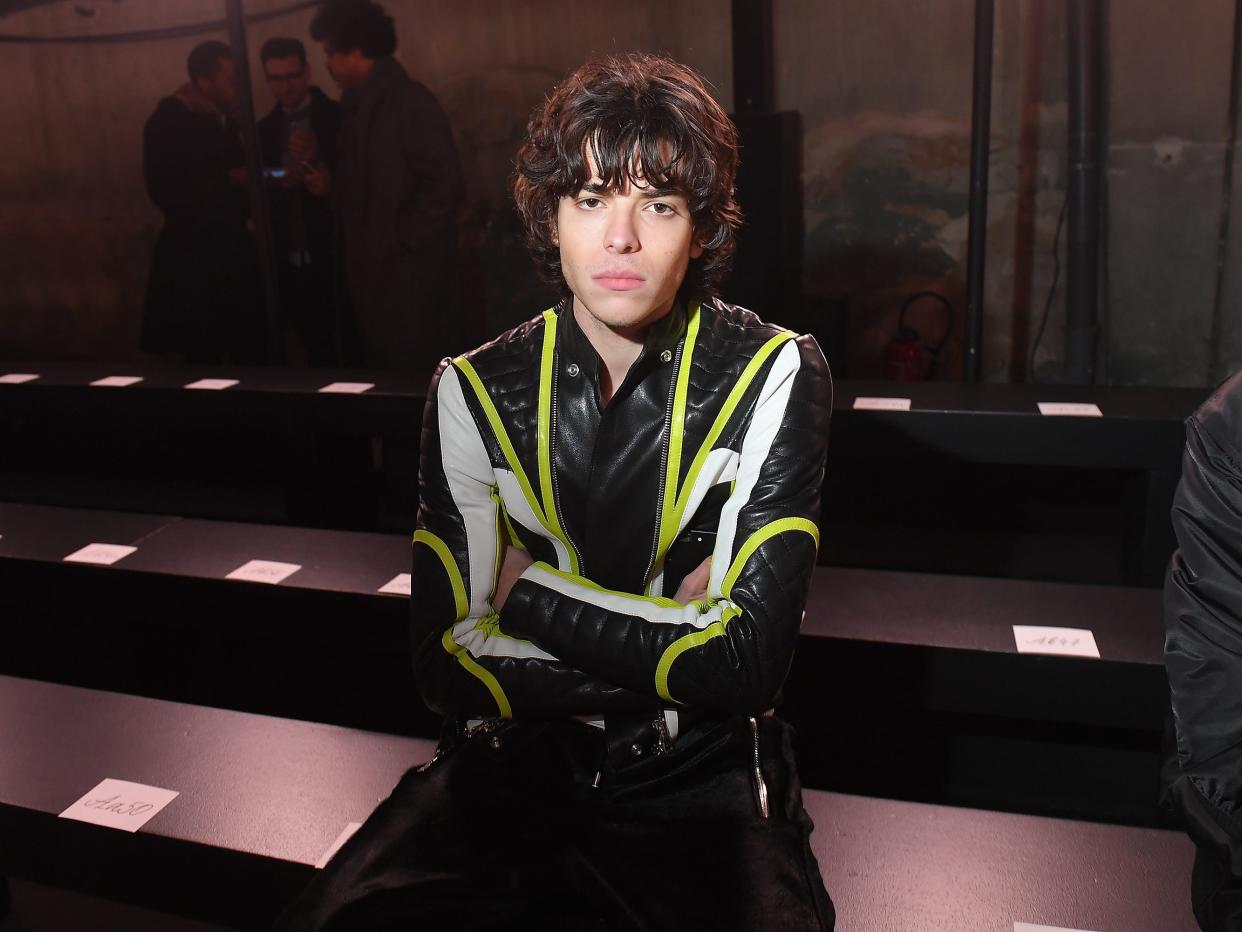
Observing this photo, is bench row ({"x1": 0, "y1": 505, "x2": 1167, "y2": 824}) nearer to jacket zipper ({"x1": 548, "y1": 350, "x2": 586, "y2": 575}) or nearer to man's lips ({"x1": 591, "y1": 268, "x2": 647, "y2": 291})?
jacket zipper ({"x1": 548, "y1": 350, "x2": 586, "y2": 575})

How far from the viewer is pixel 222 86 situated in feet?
14.5

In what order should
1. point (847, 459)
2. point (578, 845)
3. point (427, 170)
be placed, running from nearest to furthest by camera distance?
point (578, 845) → point (847, 459) → point (427, 170)

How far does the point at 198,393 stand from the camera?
333 cm

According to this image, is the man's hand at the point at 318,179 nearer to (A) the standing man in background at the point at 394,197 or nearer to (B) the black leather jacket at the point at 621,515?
(A) the standing man in background at the point at 394,197

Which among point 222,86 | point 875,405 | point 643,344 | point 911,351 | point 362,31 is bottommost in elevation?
point 911,351

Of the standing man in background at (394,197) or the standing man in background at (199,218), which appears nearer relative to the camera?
the standing man in background at (394,197)

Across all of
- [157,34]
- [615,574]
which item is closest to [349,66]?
[157,34]

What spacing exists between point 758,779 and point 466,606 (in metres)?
0.39

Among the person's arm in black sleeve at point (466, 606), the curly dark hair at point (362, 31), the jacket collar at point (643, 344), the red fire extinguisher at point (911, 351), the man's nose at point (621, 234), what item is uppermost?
the curly dark hair at point (362, 31)

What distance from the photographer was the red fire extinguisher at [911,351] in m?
4.15

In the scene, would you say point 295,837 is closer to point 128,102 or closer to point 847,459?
point 847,459

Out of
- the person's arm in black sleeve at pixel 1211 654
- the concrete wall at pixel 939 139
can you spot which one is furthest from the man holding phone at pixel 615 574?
the concrete wall at pixel 939 139

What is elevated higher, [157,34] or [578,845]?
[157,34]

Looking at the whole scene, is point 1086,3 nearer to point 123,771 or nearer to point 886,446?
point 886,446
